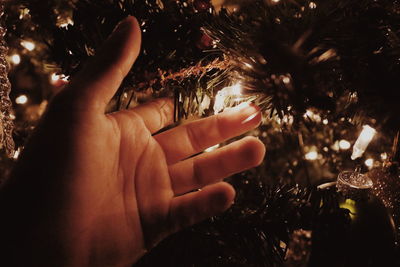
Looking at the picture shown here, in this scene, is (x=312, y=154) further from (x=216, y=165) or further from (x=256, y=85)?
(x=256, y=85)

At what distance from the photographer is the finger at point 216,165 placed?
720mm

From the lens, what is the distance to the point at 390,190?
0.80 metres

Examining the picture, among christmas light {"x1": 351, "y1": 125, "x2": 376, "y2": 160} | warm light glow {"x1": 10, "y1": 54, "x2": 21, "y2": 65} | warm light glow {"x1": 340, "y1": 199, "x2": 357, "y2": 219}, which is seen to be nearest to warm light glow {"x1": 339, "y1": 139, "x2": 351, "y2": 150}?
christmas light {"x1": 351, "y1": 125, "x2": 376, "y2": 160}

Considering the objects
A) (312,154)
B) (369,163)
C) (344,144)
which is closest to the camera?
(369,163)

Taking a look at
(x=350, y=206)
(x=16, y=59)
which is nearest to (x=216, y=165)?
(x=350, y=206)

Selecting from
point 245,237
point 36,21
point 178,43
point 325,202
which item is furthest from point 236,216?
point 36,21

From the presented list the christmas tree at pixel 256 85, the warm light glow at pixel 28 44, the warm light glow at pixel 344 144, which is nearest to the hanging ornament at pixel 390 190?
the christmas tree at pixel 256 85

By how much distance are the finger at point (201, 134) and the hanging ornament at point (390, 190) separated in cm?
35

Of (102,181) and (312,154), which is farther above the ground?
(102,181)

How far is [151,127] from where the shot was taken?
786mm

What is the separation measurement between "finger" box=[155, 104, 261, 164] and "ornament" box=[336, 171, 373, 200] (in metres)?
0.23

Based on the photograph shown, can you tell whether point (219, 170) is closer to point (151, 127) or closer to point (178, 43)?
point (151, 127)

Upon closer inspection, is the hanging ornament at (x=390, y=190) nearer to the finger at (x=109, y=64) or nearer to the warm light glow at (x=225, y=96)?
the warm light glow at (x=225, y=96)

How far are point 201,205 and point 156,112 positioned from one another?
274 millimetres
